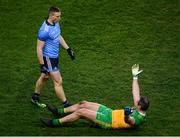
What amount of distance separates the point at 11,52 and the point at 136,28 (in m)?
3.62

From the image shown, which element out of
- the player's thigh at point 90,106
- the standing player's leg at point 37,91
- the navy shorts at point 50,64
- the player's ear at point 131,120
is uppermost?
the navy shorts at point 50,64

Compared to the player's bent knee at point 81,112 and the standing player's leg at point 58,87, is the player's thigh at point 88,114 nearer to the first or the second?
the player's bent knee at point 81,112

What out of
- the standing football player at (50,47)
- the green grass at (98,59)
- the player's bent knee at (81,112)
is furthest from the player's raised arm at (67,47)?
the player's bent knee at (81,112)

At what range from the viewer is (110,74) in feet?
41.9

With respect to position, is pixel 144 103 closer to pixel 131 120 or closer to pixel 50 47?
pixel 131 120

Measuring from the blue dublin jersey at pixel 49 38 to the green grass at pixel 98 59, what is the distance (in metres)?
1.24

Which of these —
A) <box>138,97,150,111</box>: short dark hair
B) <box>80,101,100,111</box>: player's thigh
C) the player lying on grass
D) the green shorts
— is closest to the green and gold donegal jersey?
the player lying on grass

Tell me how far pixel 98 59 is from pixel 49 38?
2.98 m

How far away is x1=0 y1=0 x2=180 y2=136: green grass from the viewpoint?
10.7m

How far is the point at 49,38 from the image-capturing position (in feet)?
35.3

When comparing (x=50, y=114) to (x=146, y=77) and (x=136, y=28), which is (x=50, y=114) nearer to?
(x=146, y=77)

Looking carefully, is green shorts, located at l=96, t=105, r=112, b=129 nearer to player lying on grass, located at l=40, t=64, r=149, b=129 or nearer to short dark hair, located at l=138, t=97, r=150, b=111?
player lying on grass, located at l=40, t=64, r=149, b=129

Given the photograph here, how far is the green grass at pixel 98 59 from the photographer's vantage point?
35.1 feet

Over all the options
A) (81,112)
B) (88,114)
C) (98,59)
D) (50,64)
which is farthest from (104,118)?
(98,59)
